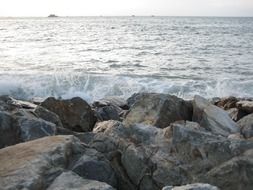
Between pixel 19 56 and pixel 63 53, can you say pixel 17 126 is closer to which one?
pixel 19 56

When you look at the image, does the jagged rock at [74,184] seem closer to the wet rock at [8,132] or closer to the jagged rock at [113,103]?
the wet rock at [8,132]

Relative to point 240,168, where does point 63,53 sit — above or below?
below

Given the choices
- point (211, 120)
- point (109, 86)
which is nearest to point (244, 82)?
point (109, 86)

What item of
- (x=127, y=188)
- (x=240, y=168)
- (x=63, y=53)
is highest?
(x=240, y=168)

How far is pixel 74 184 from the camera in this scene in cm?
369

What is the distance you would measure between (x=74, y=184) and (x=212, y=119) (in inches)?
138

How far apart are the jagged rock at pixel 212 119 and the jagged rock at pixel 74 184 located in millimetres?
3069

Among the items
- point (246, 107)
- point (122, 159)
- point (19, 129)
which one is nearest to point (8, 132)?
point (19, 129)

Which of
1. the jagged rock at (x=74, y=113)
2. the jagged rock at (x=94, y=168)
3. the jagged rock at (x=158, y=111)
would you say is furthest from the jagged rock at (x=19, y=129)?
the jagged rock at (x=74, y=113)

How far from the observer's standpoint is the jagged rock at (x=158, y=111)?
6.90 meters

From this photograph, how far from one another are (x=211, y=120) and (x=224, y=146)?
205 centimetres

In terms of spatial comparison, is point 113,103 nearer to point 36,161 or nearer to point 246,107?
point 246,107

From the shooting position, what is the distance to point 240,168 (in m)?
4.27

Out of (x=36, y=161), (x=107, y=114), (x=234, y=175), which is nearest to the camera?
(x=36, y=161)
